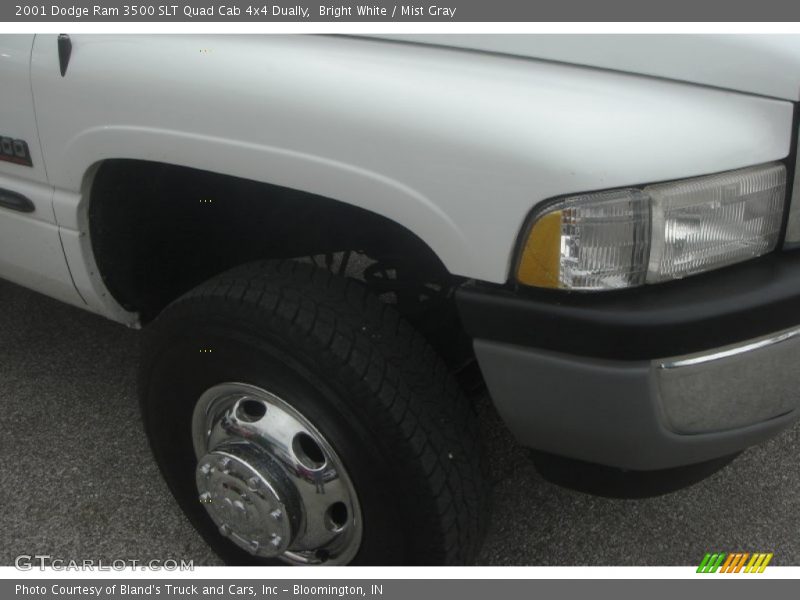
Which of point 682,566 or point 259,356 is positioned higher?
point 259,356

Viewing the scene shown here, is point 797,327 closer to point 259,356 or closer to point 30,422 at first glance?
point 259,356

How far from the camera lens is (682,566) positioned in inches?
80.5

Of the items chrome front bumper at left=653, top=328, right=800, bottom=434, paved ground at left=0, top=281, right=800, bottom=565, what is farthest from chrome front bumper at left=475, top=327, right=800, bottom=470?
paved ground at left=0, top=281, right=800, bottom=565

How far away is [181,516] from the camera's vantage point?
2223 mm

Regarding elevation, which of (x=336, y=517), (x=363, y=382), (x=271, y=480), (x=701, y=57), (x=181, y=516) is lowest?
(x=181, y=516)

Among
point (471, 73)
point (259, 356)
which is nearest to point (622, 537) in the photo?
point (259, 356)

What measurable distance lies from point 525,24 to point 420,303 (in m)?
0.81

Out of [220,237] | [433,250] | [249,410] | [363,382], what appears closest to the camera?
[433,250]

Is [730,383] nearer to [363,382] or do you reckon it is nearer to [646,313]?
[646,313]

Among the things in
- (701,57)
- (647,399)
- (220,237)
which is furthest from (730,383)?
(220,237)

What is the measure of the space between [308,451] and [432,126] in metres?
0.82

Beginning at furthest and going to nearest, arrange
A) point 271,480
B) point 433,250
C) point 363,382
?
1. point 271,480
2. point 363,382
3. point 433,250

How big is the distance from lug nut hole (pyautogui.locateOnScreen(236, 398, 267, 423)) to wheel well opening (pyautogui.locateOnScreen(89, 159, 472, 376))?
1.48ft

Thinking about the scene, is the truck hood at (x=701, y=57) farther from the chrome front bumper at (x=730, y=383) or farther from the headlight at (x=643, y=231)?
the chrome front bumper at (x=730, y=383)
